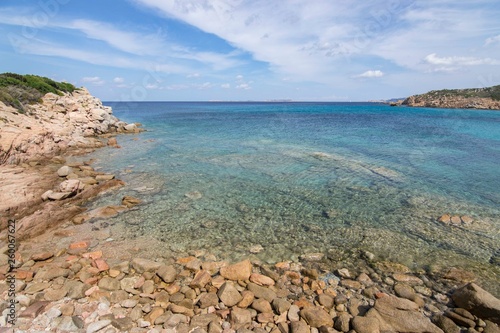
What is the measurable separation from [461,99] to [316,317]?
148186mm

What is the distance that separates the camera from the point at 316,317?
626 cm

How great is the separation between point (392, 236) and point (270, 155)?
14754 mm

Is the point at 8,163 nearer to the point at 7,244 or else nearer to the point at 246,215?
the point at 7,244

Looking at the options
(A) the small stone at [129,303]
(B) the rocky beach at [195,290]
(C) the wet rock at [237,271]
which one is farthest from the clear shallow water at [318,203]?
(A) the small stone at [129,303]

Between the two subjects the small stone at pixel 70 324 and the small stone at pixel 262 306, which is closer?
the small stone at pixel 70 324

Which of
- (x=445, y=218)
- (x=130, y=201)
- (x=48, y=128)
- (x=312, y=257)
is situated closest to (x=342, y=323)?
(x=312, y=257)

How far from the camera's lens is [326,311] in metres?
6.68

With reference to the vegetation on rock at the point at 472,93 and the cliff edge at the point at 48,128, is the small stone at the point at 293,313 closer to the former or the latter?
the cliff edge at the point at 48,128

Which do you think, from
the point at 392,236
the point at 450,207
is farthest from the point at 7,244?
the point at 450,207

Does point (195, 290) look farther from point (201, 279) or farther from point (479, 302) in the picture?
point (479, 302)

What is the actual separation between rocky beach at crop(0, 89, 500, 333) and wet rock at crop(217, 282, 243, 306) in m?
0.03

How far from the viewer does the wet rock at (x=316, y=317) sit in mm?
6168

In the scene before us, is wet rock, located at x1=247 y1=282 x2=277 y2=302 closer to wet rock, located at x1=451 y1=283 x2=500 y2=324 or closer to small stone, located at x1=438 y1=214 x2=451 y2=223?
wet rock, located at x1=451 y1=283 x2=500 y2=324

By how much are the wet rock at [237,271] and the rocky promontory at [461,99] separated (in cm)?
13196
